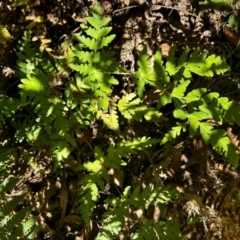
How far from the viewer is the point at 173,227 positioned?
9.01 ft

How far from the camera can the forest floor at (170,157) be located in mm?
Result: 3186

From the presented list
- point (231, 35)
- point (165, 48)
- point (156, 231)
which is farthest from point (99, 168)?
point (231, 35)

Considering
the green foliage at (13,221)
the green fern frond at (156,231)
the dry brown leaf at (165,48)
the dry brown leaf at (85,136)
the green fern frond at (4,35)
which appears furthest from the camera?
the dry brown leaf at (165,48)

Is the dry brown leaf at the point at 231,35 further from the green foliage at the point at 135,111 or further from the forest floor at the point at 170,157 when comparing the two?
the green foliage at the point at 135,111

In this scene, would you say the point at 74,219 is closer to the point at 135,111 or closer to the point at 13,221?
the point at 13,221

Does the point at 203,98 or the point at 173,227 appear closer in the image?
the point at 203,98

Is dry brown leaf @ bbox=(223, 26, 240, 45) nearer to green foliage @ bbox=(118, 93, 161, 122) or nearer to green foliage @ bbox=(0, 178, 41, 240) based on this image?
green foliage @ bbox=(118, 93, 161, 122)

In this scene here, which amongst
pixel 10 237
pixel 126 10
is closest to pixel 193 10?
pixel 126 10

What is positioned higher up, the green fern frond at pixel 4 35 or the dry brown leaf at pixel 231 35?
the green fern frond at pixel 4 35

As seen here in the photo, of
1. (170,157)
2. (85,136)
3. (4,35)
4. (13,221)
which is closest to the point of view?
(13,221)

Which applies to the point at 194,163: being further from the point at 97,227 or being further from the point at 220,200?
the point at 97,227

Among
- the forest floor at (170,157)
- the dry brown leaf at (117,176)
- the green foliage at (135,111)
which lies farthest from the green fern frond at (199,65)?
the dry brown leaf at (117,176)

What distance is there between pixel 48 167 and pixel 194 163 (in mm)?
1144

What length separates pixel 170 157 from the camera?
3.25 metres
